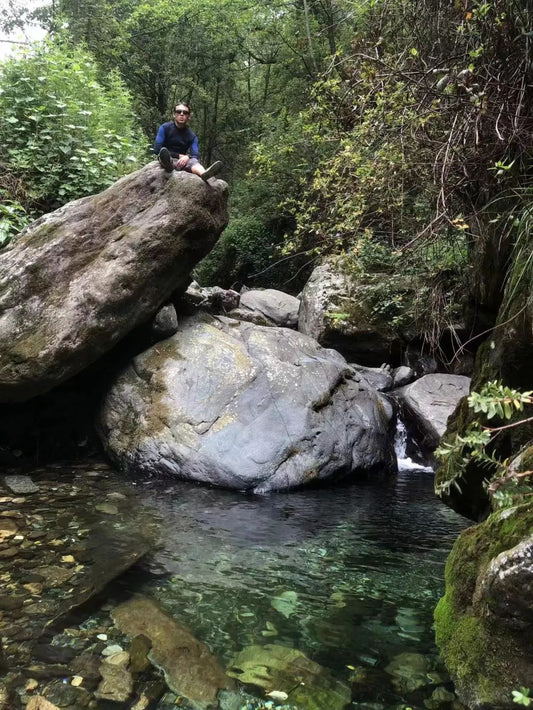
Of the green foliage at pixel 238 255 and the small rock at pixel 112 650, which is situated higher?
the green foliage at pixel 238 255

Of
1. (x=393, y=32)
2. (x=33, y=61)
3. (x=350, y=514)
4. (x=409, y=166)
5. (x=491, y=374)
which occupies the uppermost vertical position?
(x=33, y=61)

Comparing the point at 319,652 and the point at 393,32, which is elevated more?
the point at 393,32

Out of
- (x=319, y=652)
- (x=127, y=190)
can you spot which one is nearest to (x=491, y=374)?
(x=319, y=652)

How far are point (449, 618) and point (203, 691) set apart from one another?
130 cm

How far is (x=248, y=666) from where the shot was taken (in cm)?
291

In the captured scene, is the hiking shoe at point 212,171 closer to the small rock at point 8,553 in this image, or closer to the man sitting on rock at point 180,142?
the man sitting on rock at point 180,142

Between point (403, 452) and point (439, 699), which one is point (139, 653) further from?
point (403, 452)

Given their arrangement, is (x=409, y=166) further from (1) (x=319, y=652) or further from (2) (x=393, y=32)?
(1) (x=319, y=652)

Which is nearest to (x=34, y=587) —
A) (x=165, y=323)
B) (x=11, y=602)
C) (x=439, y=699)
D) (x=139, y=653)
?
(x=11, y=602)

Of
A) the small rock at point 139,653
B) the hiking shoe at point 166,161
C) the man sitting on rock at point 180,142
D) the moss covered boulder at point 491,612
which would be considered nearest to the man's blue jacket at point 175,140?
the man sitting on rock at point 180,142

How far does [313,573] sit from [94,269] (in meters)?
4.59

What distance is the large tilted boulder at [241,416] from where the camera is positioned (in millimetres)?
6509

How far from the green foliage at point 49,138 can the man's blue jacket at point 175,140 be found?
6.01 ft

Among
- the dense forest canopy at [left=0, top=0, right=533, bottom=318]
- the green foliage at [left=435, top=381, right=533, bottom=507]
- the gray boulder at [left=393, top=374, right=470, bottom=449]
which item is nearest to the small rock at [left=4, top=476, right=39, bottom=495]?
the dense forest canopy at [left=0, top=0, right=533, bottom=318]
